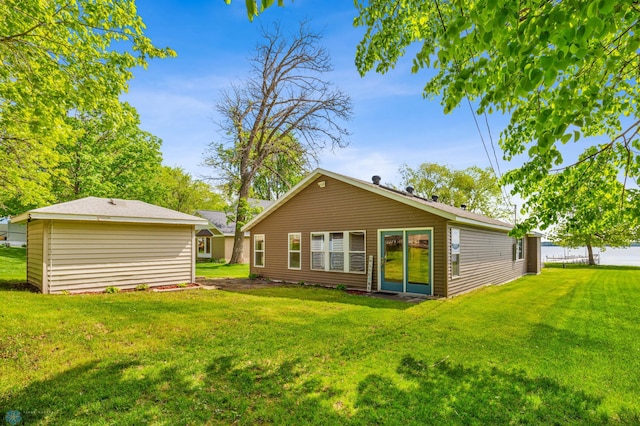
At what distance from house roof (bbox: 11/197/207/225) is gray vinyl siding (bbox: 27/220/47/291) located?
19.1 inches

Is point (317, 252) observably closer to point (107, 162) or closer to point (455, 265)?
point (455, 265)

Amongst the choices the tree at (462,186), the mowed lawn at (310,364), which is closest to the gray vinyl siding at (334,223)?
the mowed lawn at (310,364)

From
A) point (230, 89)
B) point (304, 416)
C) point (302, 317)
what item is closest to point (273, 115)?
point (230, 89)

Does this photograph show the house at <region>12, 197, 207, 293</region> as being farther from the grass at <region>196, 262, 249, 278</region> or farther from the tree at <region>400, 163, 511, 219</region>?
the tree at <region>400, 163, 511, 219</region>

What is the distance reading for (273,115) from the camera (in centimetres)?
2178

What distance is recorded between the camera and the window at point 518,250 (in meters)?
17.4

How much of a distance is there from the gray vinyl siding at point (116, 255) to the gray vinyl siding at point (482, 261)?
8905mm

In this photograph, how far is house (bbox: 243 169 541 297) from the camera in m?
10.1

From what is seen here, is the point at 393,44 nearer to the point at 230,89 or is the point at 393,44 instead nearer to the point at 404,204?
the point at 404,204

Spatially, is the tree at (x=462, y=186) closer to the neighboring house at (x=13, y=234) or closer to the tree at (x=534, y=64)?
the tree at (x=534, y=64)

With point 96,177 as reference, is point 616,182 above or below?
below

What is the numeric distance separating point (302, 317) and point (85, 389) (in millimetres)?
4135

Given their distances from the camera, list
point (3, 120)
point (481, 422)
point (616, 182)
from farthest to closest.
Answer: point (3, 120) < point (616, 182) < point (481, 422)

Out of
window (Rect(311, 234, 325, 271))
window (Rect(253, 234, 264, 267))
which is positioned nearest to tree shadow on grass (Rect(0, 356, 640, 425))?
window (Rect(311, 234, 325, 271))
